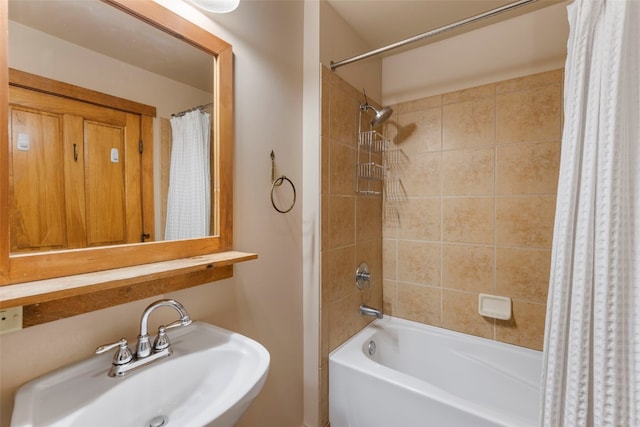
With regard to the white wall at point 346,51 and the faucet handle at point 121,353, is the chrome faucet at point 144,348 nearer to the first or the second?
the faucet handle at point 121,353

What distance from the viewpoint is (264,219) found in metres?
1.37

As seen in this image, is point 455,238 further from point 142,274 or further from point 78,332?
point 78,332

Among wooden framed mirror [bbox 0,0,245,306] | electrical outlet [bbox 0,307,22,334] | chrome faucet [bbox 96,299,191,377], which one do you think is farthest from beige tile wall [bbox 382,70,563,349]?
electrical outlet [bbox 0,307,22,334]

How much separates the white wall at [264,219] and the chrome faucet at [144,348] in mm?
68

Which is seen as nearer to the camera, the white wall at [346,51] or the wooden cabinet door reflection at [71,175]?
the wooden cabinet door reflection at [71,175]

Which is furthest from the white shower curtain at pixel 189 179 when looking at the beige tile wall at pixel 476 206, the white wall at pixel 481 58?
the white wall at pixel 481 58

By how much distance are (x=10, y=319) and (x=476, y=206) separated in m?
2.09

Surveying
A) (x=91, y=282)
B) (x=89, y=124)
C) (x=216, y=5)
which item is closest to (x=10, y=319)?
(x=91, y=282)

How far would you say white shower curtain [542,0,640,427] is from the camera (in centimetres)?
81

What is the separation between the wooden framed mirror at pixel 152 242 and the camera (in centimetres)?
69

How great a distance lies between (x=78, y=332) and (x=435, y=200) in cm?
192

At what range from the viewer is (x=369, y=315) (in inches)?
75.1

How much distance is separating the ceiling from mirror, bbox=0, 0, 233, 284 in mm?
921

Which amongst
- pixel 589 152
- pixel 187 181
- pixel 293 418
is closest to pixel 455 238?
pixel 589 152
